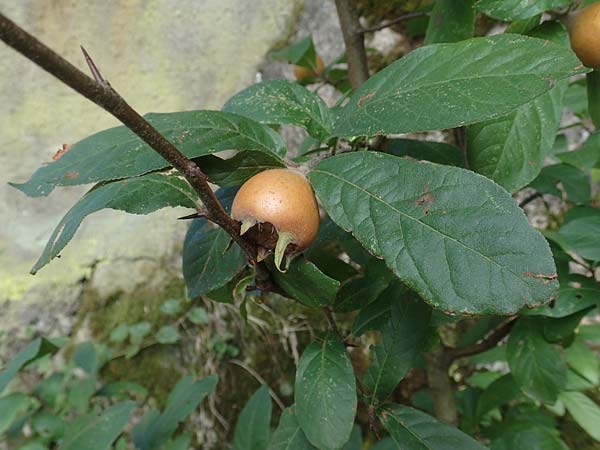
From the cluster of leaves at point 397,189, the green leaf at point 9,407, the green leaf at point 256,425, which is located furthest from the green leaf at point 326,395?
Result: the green leaf at point 9,407

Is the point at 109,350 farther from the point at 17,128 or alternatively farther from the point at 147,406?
the point at 17,128

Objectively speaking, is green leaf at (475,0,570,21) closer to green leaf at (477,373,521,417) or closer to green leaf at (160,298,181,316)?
green leaf at (477,373,521,417)

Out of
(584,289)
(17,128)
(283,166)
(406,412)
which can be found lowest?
(584,289)

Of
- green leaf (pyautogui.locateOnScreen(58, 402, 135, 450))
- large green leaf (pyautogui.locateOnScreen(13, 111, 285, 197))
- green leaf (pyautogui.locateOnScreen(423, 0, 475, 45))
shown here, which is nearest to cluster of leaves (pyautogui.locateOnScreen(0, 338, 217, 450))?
green leaf (pyautogui.locateOnScreen(58, 402, 135, 450))

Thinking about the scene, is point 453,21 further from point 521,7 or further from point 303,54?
point 303,54

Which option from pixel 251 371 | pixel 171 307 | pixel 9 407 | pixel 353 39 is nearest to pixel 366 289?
pixel 353 39

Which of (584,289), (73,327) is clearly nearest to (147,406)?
(73,327)
